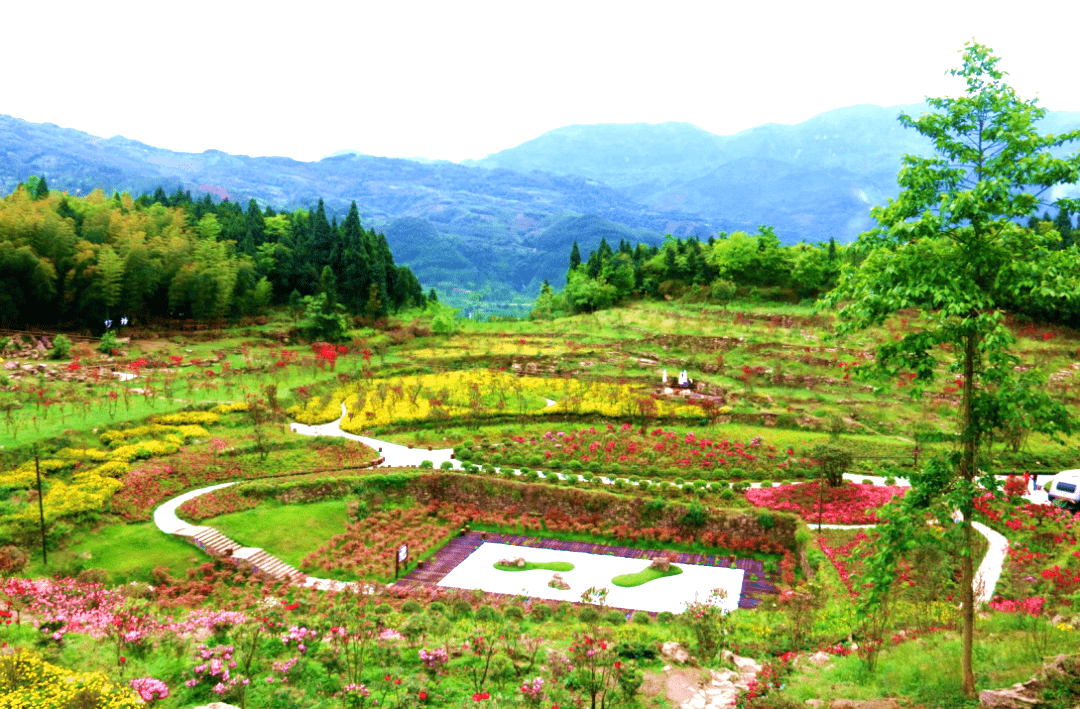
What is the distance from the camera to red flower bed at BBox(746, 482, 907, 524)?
2086cm

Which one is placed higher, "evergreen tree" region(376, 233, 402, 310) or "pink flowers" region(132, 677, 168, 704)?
"evergreen tree" region(376, 233, 402, 310)

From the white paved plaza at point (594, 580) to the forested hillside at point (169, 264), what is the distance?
35.1 meters

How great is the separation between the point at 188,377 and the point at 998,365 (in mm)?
36375

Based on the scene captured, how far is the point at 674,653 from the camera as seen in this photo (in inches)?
504

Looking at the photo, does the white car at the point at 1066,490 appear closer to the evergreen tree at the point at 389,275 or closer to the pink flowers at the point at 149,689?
the pink flowers at the point at 149,689

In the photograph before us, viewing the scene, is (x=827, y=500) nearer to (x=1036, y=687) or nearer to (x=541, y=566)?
(x=541, y=566)

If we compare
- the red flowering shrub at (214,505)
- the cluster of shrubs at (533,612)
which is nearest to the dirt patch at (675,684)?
the cluster of shrubs at (533,612)

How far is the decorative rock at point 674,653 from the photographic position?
12.6m

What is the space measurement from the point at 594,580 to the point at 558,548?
2.51 metres

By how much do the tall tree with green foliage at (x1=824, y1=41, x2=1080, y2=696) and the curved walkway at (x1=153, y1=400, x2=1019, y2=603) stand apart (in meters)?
5.66

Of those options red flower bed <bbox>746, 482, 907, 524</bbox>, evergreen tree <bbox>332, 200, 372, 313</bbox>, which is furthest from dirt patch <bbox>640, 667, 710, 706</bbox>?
evergreen tree <bbox>332, 200, 372, 313</bbox>

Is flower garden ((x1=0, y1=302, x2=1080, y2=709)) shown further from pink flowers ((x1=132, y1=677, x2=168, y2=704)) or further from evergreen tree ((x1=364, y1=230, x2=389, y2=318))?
evergreen tree ((x1=364, y1=230, x2=389, y2=318))

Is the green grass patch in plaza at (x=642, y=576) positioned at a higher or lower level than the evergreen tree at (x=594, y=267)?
lower

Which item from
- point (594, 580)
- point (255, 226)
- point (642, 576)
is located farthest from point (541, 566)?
point (255, 226)
